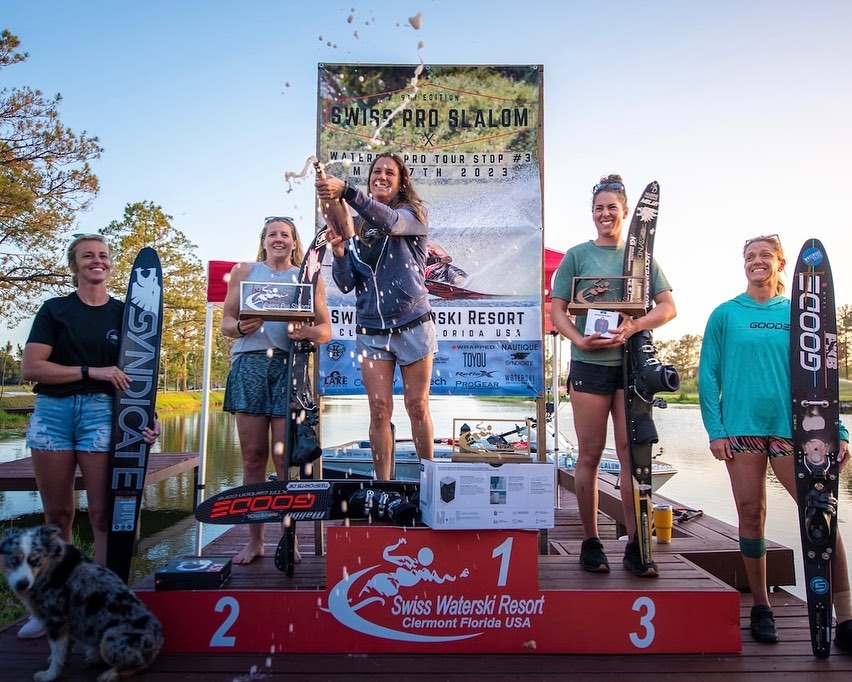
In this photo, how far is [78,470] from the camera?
630cm

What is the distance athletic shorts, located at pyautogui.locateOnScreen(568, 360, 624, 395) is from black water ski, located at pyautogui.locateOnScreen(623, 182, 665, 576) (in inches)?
2.5

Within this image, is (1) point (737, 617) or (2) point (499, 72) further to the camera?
(2) point (499, 72)

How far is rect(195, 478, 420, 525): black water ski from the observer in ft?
8.19

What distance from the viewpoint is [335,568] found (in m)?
2.27

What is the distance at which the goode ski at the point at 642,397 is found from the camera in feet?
8.11

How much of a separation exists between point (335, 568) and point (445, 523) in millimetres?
452

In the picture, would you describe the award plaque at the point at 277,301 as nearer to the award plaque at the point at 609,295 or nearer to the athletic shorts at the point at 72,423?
the athletic shorts at the point at 72,423

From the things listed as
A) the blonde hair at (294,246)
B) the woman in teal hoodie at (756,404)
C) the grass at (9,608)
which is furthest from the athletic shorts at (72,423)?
the woman in teal hoodie at (756,404)

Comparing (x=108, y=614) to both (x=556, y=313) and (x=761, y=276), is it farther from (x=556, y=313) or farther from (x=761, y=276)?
(x=761, y=276)

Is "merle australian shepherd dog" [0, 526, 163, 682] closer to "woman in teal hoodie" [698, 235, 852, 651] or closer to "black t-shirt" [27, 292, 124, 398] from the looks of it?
"black t-shirt" [27, 292, 124, 398]

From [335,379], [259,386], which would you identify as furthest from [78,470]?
[259,386]

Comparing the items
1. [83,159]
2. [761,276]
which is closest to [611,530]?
[761,276]

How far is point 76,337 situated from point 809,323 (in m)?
3.03

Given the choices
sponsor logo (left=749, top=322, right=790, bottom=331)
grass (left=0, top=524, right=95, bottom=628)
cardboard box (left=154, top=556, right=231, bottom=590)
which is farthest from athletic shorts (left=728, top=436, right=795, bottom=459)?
grass (left=0, top=524, right=95, bottom=628)
